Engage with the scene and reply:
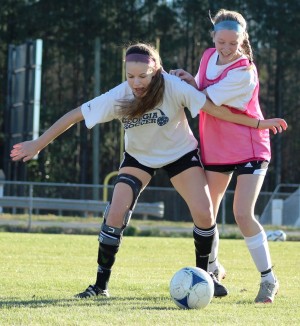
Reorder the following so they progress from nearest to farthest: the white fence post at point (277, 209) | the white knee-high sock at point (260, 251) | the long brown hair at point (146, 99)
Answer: the long brown hair at point (146, 99) < the white knee-high sock at point (260, 251) < the white fence post at point (277, 209)

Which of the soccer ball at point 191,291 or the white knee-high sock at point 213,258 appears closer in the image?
the soccer ball at point 191,291

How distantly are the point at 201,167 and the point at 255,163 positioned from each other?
1.40 ft

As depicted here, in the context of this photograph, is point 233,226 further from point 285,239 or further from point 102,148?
point 102,148

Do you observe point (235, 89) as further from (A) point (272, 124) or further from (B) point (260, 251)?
(B) point (260, 251)

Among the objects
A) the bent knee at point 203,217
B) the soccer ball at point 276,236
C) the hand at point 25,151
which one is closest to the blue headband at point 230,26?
the bent knee at point 203,217

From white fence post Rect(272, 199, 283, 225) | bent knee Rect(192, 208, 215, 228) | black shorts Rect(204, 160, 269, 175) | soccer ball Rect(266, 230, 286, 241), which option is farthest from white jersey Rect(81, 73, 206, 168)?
white fence post Rect(272, 199, 283, 225)

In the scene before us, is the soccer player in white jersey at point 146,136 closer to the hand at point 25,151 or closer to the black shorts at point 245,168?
the hand at point 25,151

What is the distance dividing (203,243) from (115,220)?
747 millimetres

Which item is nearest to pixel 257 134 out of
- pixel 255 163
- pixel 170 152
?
pixel 255 163

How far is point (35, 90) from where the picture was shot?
2430cm

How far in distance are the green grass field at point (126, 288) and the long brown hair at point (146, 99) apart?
1427 millimetres

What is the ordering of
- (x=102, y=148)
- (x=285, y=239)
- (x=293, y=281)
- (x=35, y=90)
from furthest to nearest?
(x=102, y=148) < (x=35, y=90) < (x=285, y=239) < (x=293, y=281)

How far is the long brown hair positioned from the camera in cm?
707

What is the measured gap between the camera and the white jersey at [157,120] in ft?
23.6
